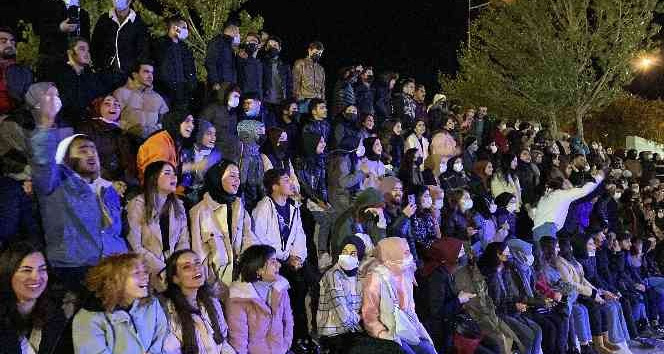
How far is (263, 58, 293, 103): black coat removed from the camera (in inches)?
389

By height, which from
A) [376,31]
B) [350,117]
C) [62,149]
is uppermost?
[376,31]

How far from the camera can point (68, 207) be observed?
4.60 metres

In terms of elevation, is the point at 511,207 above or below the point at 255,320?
above

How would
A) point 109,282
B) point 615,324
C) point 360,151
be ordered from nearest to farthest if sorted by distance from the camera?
point 109,282
point 360,151
point 615,324

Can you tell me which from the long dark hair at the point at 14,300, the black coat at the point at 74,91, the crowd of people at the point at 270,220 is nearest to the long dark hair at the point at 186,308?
the crowd of people at the point at 270,220

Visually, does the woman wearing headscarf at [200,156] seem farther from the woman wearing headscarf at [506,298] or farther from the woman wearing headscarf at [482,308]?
the woman wearing headscarf at [506,298]

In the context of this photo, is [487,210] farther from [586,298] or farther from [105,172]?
[105,172]

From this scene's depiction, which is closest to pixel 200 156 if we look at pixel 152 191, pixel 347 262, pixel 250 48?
pixel 152 191

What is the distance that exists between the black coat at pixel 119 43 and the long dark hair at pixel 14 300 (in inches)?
165

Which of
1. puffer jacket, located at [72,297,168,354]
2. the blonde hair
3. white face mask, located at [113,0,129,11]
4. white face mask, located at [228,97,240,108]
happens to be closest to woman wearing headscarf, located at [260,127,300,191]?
white face mask, located at [228,97,240,108]

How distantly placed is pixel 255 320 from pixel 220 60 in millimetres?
4634

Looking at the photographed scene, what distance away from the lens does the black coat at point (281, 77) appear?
9875mm

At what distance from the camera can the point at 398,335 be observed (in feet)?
20.4

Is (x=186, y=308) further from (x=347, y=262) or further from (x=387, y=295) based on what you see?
(x=387, y=295)
